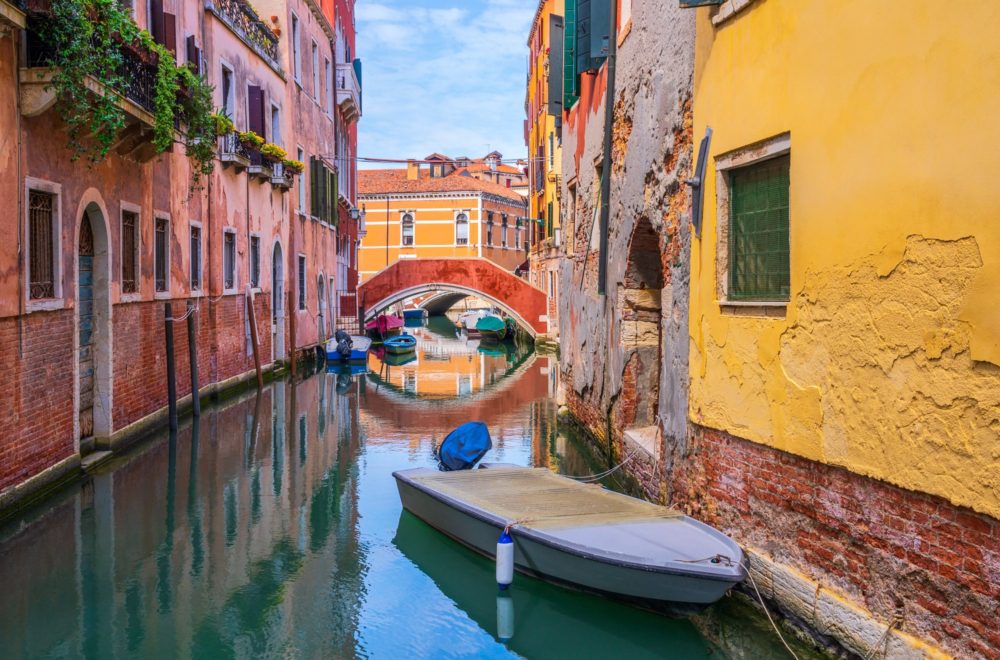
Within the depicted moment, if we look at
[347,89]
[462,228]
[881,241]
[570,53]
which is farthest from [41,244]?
[462,228]

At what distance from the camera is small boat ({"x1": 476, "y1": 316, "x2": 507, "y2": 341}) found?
1235 inches

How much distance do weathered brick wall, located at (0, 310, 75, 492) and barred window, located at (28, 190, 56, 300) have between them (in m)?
0.22

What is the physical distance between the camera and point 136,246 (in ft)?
33.1

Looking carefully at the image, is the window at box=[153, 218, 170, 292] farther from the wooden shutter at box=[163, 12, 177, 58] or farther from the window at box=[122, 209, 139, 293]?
the wooden shutter at box=[163, 12, 177, 58]

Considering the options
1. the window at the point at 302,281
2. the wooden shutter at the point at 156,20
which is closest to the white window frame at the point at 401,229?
the window at the point at 302,281

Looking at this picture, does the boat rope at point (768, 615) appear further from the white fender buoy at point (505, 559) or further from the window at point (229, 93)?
the window at point (229, 93)

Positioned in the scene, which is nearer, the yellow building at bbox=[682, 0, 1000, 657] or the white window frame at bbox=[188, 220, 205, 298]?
the yellow building at bbox=[682, 0, 1000, 657]

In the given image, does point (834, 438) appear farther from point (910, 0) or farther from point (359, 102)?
point (359, 102)

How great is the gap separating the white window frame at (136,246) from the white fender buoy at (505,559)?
5.67 meters

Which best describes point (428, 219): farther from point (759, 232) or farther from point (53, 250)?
point (759, 232)

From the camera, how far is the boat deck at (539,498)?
19.0 ft

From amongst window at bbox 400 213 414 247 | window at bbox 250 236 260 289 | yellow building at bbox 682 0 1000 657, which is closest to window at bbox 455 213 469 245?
window at bbox 400 213 414 247

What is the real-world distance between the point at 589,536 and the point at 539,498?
1108mm

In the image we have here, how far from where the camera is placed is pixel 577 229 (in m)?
11.7
